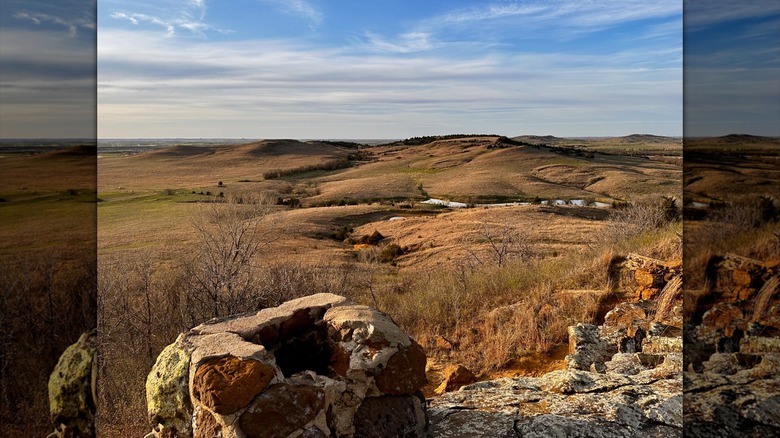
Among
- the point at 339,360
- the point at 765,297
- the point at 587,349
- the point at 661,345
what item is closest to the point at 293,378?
A: the point at 339,360

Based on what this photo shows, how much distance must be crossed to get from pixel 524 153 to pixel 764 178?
3210 inches

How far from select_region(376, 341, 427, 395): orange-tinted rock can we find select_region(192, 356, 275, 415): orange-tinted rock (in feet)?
2.92

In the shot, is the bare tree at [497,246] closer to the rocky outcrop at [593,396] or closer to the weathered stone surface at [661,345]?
the rocky outcrop at [593,396]

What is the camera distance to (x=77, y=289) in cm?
235

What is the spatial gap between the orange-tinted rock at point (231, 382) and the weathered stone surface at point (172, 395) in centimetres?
32

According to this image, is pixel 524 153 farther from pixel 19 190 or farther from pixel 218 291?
pixel 19 190

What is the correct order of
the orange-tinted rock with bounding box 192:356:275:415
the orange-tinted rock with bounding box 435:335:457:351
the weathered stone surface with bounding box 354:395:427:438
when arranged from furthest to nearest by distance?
the orange-tinted rock with bounding box 435:335:457:351 < the weathered stone surface with bounding box 354:395:427:438 < the orange-tinted rock with bounding box 192:356:275:415

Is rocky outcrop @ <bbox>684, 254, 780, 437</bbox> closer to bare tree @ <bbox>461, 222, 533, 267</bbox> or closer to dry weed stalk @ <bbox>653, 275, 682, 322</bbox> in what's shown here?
Answer: dry weed stalk @ <bbox>653, 275, 682, 322</bbox>

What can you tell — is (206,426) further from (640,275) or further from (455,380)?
(640,275)

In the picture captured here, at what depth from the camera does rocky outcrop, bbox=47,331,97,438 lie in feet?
7.43

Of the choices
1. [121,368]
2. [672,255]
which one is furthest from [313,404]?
[672,255]

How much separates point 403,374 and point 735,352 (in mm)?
2623

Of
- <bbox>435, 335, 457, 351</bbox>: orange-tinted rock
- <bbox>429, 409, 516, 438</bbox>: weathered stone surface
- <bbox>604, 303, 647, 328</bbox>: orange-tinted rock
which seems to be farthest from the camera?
<bbox>435, 335, 457, 351</bbox>: orange-tinted rock

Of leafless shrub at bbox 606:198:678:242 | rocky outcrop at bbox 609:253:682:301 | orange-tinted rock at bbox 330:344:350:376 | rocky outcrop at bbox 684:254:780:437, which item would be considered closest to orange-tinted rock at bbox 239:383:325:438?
orange-tinted rock at bbox 330:344:350:376
